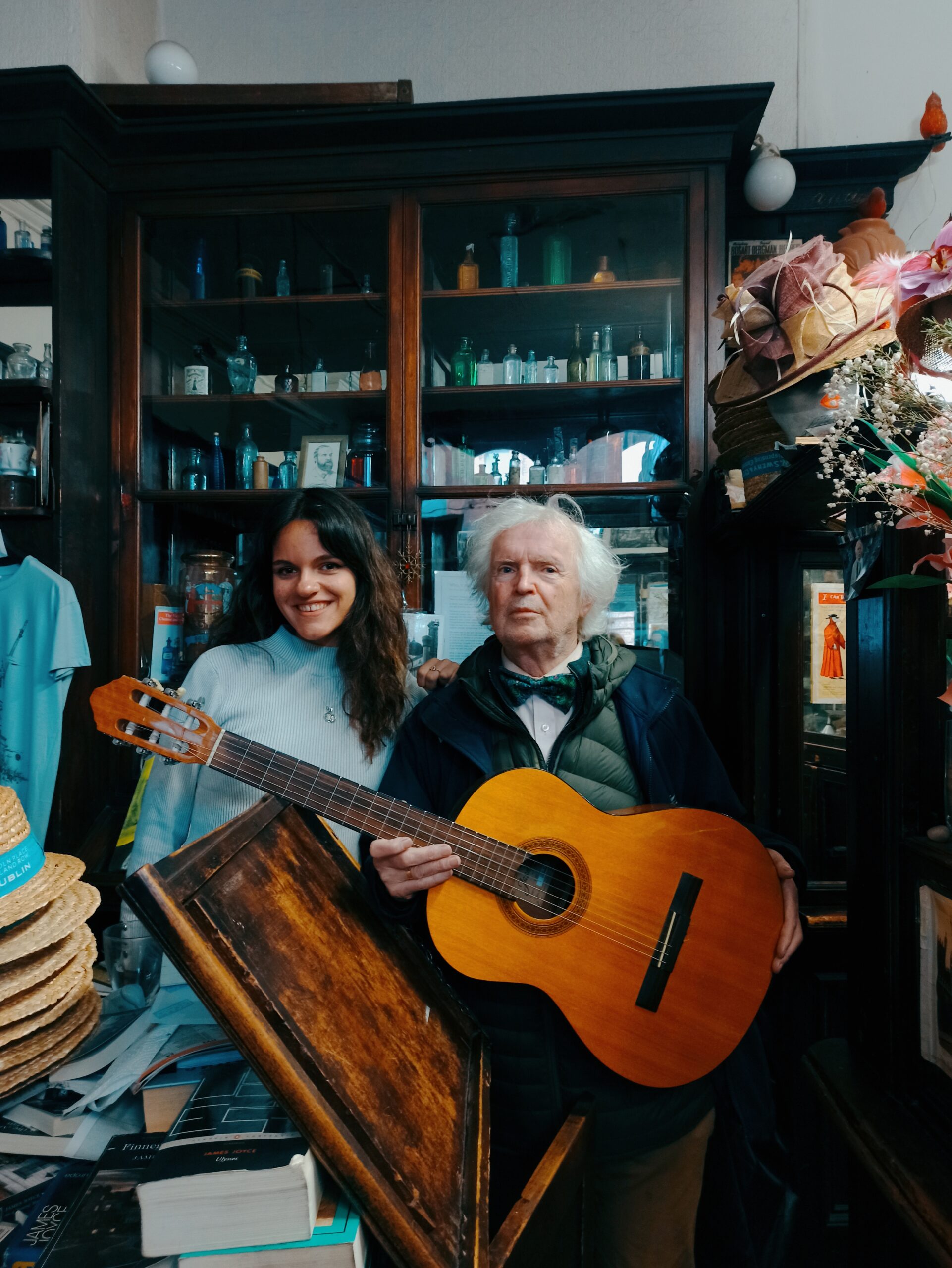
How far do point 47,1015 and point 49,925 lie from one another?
0.39 feet

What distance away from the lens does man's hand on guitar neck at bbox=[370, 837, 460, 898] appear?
1143 mm

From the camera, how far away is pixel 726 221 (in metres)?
2.45

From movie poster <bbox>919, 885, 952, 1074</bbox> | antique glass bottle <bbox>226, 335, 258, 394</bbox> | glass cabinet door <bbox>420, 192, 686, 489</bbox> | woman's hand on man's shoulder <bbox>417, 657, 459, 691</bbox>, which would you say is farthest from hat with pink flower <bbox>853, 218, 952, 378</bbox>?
antique glass bottle <bbox>226, 335, 258, 394</bbox>

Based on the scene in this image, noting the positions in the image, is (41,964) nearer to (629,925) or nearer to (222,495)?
(629,925)

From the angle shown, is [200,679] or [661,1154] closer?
[661,1154]

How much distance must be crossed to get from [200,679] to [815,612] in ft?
4.72

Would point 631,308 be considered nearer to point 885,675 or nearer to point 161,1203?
point 885,675

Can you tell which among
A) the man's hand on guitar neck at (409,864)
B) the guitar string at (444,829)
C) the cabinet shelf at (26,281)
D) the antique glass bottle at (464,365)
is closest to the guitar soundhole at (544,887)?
the guitar string at (444,829)

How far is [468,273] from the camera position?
7.81ft

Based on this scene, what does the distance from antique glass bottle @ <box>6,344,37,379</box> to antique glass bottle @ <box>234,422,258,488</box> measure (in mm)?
645

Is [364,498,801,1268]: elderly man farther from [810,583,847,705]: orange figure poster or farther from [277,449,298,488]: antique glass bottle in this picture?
[277,449,298,488]: antique glass bottle

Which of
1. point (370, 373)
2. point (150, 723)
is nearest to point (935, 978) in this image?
point (150, 723)

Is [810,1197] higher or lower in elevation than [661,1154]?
lower

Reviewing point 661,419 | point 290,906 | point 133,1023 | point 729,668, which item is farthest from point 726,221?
point 133,1023
